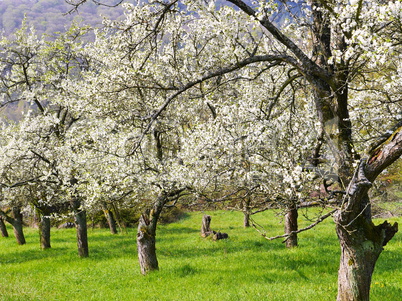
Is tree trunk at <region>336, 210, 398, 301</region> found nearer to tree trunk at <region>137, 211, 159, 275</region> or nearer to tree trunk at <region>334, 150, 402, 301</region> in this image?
tree trunk at <region>334, 150, 402, 301</region>

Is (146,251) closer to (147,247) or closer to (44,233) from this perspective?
(147,247)

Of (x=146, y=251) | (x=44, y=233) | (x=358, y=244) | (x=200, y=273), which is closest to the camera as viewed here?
(x=358, y=244)

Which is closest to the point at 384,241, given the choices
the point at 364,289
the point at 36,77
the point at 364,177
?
the point at 364,289

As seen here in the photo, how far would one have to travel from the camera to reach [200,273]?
11938mm

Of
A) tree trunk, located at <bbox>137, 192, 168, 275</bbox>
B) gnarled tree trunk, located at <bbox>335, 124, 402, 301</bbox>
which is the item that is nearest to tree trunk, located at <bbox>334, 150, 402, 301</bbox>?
gnarled tree trunk, located at <bbox>335, 124, 402, 301</bbox>

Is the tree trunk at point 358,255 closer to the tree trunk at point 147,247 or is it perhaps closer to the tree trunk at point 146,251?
the tree trunk at point 147,247

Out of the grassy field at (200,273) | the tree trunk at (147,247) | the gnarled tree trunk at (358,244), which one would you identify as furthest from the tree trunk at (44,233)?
the gnarled tree trunk at (358,244)

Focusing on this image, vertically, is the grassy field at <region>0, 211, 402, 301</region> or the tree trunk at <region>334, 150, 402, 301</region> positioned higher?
the tree trunk at <region>334, 150, 402, 301</region>

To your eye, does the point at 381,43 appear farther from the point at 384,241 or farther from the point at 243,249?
the point at 243,249

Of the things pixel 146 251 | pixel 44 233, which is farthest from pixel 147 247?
pixel 44 233

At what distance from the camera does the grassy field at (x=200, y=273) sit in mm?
9438

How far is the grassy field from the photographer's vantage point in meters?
9.44

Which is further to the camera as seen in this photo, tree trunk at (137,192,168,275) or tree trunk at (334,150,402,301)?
tree trunk at (137,192,168,275)

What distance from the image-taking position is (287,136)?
10.0 metres
